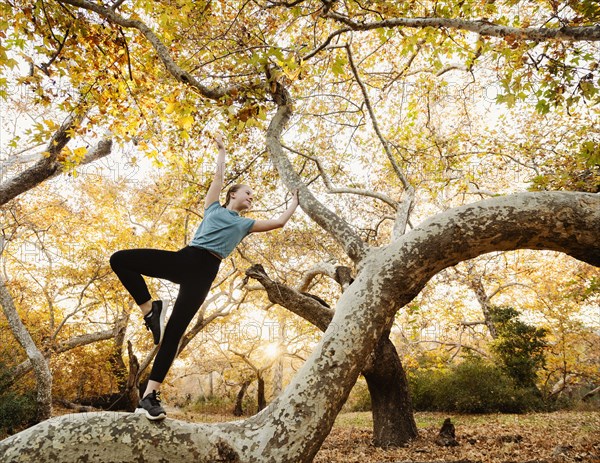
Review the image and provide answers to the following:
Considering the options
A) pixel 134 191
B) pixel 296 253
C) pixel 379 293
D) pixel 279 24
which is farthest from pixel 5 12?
pixel 134 191

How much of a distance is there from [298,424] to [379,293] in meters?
1.11

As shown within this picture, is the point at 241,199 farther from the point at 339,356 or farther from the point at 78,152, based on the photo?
the point at 78,152

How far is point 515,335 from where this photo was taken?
13.7 meters

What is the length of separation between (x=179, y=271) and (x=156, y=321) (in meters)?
0.47

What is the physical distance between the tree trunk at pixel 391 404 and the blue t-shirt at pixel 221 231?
4.40 m

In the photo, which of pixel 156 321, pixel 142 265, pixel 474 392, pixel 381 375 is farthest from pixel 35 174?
pixel 474 392

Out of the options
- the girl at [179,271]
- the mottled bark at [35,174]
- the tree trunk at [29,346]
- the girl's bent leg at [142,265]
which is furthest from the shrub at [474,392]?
the mottled bark at [35,174]

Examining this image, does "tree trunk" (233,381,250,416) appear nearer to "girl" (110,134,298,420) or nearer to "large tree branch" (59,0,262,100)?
"girl" (110,134,298,420)

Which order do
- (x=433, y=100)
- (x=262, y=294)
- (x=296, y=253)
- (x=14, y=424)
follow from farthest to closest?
(x=262, y=294)
(x=296, y=253)
(x=14, y=424)
(x=433, y=100)

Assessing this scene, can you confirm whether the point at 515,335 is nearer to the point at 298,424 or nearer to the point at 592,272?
the point at 592,272

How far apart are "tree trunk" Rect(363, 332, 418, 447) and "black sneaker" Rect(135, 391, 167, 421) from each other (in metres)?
4.89

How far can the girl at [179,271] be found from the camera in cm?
277

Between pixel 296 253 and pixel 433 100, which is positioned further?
pixel 296 253

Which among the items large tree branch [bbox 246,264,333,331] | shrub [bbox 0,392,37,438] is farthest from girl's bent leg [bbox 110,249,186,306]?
shrub [bbox 0,392,37,438]
